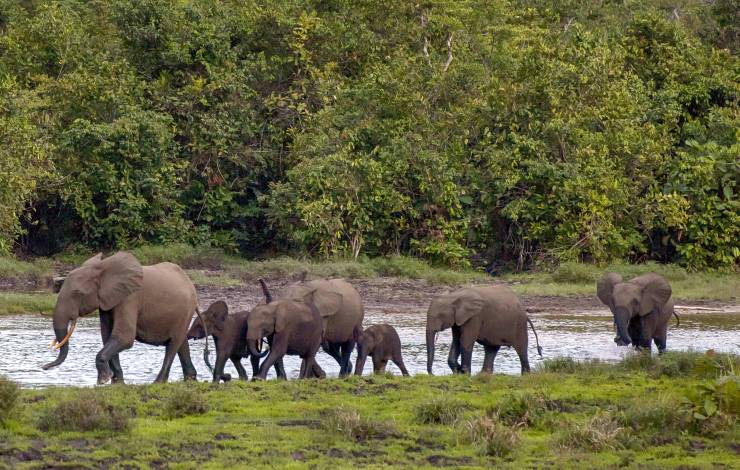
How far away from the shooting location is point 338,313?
17.2 m

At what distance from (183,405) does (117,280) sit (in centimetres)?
273

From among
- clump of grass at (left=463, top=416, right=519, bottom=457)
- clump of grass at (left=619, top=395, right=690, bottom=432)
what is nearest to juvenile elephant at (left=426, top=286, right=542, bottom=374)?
clump of grass at (left=619, top=395, right=690, bottom=432)

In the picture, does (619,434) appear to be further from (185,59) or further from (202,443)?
(185,59)

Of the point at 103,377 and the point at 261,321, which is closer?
the point at 103,377

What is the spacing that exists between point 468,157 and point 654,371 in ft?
56.6

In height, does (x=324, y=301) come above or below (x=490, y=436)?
above

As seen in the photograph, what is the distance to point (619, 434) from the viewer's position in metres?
11.5

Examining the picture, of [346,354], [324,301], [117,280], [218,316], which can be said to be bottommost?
[346,354]

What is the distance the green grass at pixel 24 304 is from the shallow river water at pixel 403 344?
0.51 metres

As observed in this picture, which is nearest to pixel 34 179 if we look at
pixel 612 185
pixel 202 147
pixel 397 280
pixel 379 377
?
pixel 202 147

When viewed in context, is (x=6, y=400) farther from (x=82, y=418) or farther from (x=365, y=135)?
(x=365, y=135)

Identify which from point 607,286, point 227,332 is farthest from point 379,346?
point 607,286

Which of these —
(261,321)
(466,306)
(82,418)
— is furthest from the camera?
(466,306)

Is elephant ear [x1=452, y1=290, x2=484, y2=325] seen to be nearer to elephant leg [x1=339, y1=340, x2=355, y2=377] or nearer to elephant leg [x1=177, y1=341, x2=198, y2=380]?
elephant leg [x1=339, y1=340, x2=355, y2=377]
